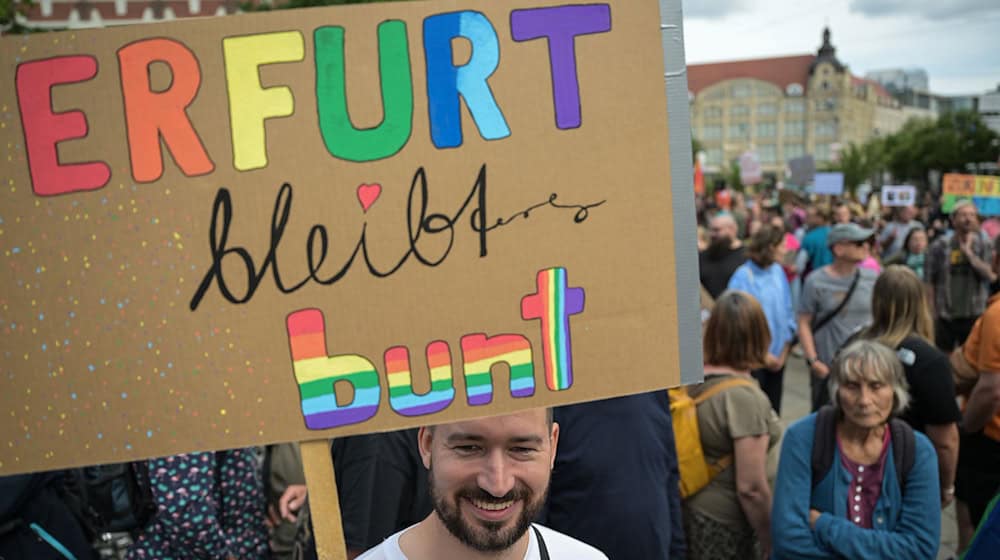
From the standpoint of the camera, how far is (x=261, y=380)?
1.46 m

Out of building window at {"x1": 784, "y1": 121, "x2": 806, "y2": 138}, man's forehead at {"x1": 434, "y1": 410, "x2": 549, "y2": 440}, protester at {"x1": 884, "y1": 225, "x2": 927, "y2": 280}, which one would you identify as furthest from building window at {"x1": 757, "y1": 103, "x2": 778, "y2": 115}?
man's forehead at {"x1": 434, "y1": 410, "x2": 549, "y2": 440}

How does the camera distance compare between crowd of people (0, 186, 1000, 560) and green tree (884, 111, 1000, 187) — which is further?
green tree (884, 111, 1000, 187)

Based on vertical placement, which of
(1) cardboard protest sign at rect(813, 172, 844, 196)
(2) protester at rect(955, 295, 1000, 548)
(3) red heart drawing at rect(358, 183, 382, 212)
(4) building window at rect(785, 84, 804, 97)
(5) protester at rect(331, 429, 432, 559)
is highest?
(4) building window at rect(785, 84, 804, 97)

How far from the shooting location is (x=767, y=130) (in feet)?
319

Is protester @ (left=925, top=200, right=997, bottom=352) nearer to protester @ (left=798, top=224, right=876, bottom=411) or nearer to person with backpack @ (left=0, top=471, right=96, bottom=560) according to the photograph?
protester @ (left=798, top=224, right=876, bottom=411)

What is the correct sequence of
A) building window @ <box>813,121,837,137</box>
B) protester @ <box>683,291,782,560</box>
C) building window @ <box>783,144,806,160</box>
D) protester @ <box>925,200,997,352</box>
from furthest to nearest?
building window @ <box>783,144,806,160</box>
building window @ <box>813,121,837,137</box>
protester @ <box>925,200,997,352</box>
protester @ <box>683,291,782,560</box>

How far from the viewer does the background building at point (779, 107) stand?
9462 cm

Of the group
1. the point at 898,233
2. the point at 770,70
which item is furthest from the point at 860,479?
the point at 770,70

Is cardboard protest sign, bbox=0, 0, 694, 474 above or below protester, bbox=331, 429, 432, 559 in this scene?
above

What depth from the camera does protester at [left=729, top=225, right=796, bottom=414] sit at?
17.6 ft

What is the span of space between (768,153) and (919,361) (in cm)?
10127

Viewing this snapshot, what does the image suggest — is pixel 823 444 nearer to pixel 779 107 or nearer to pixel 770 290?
pixel 770 290

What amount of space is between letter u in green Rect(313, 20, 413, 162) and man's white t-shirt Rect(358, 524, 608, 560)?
732 millimetres

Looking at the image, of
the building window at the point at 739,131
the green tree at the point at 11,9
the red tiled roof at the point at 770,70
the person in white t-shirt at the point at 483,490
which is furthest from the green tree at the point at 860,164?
the person in white t-shirt at the point at 483,490
